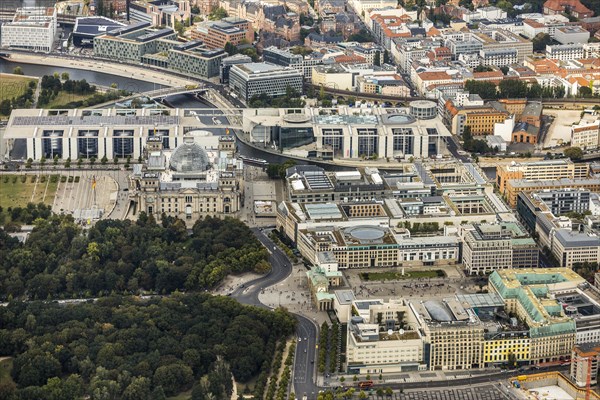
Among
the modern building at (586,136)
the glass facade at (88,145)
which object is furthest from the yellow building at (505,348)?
the glass facade at (88,145)

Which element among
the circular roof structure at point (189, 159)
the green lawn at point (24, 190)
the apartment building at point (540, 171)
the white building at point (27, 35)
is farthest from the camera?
the white building at point (27, 35)

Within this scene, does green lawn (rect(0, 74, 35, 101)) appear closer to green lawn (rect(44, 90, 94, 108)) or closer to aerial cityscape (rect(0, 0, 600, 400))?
aerial cityscape (rect(0, 0, 600, 400))

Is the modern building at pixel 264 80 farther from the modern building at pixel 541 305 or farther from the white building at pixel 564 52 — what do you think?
the modern building at pixel 541 305

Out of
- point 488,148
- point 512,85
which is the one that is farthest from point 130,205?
point 512,85

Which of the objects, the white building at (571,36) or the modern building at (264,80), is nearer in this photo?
the modern building at (264,80)

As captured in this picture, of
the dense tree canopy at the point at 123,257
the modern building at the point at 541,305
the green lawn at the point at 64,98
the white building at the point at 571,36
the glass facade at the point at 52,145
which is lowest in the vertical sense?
the green lawn at the point at 64,98

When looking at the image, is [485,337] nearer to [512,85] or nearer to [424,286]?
[424,286]
